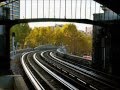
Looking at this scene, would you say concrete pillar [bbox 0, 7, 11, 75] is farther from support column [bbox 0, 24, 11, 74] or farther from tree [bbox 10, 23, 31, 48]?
tree [bbox 10, 23, 31, 48]

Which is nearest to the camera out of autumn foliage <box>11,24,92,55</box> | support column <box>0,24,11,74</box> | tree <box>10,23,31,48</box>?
support column <box>0,24,11,74</box>

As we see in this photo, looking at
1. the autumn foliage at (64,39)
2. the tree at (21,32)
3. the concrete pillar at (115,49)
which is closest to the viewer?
the concrete pillar at (115,49)

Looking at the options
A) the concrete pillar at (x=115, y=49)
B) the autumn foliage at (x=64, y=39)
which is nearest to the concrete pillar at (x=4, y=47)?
the concrete pillar at (x=115, y=49)

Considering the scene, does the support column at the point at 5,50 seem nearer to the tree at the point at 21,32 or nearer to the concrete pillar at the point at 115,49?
the concrete pillar at the point at 115,49

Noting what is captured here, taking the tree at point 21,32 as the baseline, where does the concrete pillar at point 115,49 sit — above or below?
below

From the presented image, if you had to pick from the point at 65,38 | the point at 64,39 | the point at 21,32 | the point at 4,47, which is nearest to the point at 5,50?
the point at 4,47

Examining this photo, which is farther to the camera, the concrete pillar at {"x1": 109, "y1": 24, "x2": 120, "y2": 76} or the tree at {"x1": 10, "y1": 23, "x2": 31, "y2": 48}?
the tree at {"x1": 10, "y1": 23, "x2": 31, "y2": 48}

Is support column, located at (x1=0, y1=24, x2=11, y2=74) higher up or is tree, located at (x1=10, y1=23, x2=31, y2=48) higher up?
tree, located at (x1=10, y1=23, x2=31, y2=48)

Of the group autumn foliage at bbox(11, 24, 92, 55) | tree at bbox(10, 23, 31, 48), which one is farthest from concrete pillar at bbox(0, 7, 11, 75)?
tree at bbox(10, 23, 31, 48)

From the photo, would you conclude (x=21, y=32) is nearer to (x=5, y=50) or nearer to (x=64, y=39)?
(x=64, y=39)

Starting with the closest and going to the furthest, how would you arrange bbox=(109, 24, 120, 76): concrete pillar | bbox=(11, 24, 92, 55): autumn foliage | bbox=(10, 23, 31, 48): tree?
bbox=(109, 24, 120, 76): concrete pillar → bbox=(11, 24, 92, 55): autumn foliage → bbox=(10, 23, 31, 48): tree

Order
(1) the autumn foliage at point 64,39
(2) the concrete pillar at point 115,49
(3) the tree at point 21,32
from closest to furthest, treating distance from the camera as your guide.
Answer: (2) the concrete pillar at point 115,49 → (1) the autumn foliage at point 64,39 → (3) the tree at point 21,32

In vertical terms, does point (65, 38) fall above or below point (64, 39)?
above

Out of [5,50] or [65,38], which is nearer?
[5,50]
